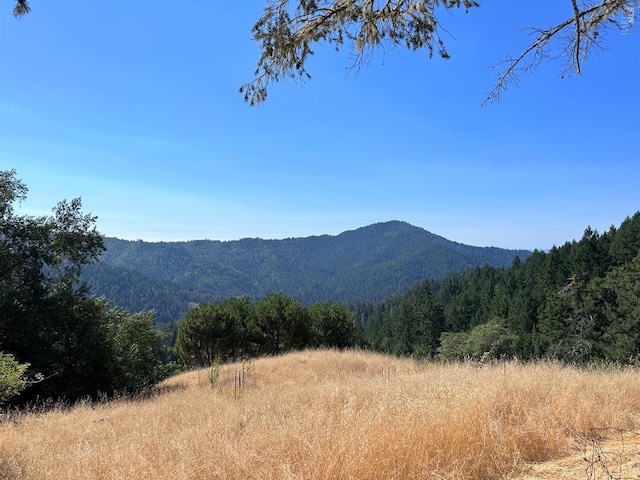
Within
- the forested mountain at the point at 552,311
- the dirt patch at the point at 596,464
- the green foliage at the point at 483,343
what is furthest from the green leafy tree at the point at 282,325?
the dirt patch at the point at 596,464

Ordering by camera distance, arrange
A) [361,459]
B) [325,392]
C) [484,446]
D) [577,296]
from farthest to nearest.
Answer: [577,296] < [325,392] < [484,446] < [361,459]

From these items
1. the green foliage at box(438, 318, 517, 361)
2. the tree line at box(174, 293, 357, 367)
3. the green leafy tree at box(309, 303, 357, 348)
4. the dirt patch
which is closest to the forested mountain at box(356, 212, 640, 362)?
the green foliage at box(438, 318, 517, 361)

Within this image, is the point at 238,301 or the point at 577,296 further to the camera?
the point at 577,296

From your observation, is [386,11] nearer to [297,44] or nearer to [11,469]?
[297,44]

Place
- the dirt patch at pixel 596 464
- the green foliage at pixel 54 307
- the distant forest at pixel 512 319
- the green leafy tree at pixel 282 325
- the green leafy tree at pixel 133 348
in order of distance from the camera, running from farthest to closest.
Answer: the green leafy tree at pixel 282 325 < the distant forest at pixel 512 319 < the green leafy tree at pixel 133 348 < the green foliage at pixel 54 307 < the dirt patch at pixel 596 464

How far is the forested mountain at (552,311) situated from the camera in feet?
112

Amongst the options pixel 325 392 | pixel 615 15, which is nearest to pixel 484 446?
pixel 325 392

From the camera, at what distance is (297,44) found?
14.0 ft

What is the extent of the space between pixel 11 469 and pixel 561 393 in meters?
6.00

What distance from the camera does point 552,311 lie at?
4578 cm

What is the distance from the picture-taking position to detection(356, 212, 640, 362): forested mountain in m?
34.2

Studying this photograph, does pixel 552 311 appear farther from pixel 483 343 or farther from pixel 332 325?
pixel 332 325

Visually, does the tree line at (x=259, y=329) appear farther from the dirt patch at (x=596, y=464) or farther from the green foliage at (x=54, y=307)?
the dirt patch at (x=596, y=464)

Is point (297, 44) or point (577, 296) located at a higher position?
point (297, 44)
